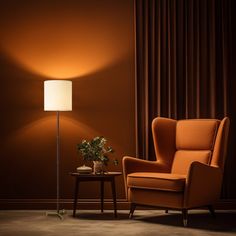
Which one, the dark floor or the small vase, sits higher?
the small vase

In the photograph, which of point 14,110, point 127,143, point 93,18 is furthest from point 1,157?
point 93,18

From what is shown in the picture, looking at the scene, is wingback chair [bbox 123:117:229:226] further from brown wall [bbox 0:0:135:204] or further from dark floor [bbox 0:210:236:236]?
brown wall [bbox 0:0:135:204]

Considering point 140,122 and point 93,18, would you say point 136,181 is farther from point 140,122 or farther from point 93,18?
point 93,18

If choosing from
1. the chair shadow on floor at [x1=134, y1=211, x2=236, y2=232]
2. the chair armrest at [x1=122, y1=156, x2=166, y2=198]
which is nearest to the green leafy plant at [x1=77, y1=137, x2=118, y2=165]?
the chair armrest at [x1=122, y1=156, x2=166, y2=198]

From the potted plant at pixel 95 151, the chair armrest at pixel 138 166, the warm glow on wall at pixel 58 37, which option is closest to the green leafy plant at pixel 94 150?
the potted plant at pixel 95 151

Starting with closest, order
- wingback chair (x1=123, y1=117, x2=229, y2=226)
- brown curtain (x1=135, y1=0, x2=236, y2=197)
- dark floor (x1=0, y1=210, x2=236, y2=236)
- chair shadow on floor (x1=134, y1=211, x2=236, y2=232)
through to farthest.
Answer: dark floor (x1=0, y1=210, x2=236, y2=236) < chair shadow on floor (x1=134, y1=211, x2=236, y2=232) < wingback chair (x1=123, y1=117, x2=229, y2=226) < brown curtain (x1=135, y1=0, x2=236, y2=197)

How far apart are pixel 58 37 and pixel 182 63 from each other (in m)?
1.43

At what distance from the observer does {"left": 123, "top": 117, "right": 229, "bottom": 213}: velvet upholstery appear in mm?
4781

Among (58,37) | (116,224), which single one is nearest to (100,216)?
(116,224)

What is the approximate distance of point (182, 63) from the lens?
19.3 feet

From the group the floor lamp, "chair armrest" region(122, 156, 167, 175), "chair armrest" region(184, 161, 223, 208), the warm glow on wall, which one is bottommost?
"chair armrest" region(184, 161, 223, 208)

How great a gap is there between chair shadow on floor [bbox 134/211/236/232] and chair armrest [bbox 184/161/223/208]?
0.18m

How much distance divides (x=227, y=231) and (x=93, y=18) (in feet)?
9.41

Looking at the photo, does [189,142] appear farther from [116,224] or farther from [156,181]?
[116,224]
